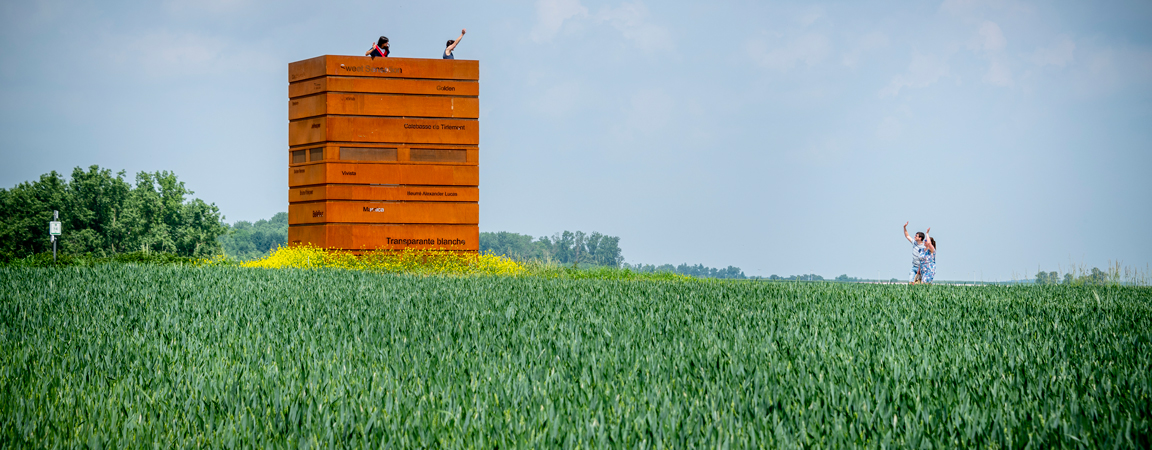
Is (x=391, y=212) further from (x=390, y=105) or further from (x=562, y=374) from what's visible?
(x=562, y=374)

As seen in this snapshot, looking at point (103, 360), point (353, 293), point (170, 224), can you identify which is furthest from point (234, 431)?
point (170, 224)

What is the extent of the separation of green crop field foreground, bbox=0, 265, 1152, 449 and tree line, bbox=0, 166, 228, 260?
158 feet

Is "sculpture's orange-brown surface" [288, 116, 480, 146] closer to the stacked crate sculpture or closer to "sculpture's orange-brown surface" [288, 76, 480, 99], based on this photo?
the stacked crate sculpture

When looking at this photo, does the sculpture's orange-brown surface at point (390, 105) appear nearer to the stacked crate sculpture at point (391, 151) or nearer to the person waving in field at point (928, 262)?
the stacked crate sculpture at point (391, 151)

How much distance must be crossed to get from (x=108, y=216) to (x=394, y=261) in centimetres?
4774

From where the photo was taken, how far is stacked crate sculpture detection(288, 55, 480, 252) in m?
16.1

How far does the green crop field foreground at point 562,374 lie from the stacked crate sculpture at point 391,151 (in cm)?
845

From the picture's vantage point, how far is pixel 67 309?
713cm

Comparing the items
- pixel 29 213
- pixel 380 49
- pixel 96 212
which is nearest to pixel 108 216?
pixel 96 212

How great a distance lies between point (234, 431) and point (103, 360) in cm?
236

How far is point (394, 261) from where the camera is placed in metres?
15.6

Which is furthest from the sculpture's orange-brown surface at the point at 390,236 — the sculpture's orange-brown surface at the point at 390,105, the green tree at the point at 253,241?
the green tree at the point at 253,241

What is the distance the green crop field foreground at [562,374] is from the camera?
3064 mm

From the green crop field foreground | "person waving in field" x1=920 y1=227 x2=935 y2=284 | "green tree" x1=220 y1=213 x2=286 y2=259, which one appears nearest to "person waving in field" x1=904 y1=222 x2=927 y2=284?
"person waving in field" x1=920 y1=227 x2=935 y2=284
